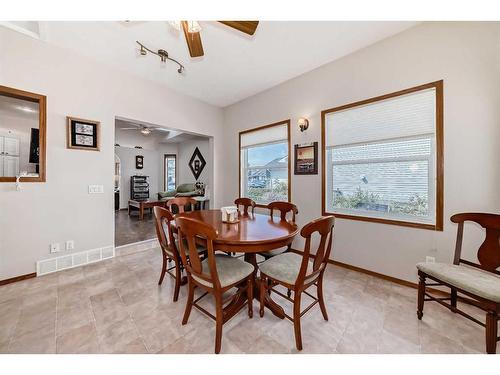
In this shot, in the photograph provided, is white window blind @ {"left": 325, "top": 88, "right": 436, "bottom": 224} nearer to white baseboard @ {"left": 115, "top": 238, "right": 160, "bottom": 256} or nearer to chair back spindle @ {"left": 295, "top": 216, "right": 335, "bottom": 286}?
chair back spindle @ {"left": 295, "top": 216, "right": 335, "bottom": 286}

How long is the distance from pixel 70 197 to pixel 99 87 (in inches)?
63.5

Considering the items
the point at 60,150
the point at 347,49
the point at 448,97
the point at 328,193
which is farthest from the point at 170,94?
the point at 448,97

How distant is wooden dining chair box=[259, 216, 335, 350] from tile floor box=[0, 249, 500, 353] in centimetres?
19

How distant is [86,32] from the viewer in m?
2.26

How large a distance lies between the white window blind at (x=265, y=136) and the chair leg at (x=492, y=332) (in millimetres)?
2880

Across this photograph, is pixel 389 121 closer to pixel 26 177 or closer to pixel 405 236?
pixel 405 236

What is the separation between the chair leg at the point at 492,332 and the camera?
4.08 ft

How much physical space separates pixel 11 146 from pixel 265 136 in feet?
11.5

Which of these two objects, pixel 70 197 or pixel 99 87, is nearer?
pixel 70 197

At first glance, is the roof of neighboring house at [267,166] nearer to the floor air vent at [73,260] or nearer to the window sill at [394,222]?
the window sill at [394,222]

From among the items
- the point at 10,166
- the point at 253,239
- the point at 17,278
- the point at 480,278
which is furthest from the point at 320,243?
the point at 10,166

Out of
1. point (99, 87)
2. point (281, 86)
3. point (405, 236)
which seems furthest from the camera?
point (281, 86)

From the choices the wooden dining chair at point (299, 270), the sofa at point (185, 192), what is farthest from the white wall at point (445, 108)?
the sofa at point (185, 192)

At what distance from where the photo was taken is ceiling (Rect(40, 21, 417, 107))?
2158 millimetres
